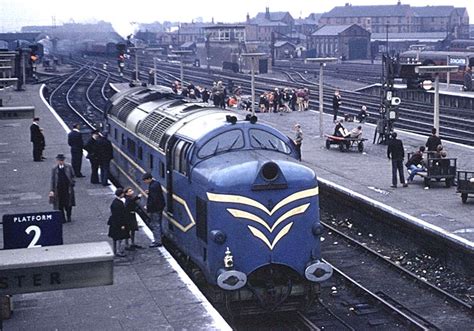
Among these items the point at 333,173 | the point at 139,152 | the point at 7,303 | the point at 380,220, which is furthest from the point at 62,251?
the point at 333,173

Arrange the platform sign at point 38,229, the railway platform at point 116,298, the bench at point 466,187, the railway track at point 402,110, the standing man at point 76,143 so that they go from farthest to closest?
the railway track at point 402,110
the standing man at point 76,143
the bench at point 466,187
the railway platform at point 116,298
the platform sign at point 38,229

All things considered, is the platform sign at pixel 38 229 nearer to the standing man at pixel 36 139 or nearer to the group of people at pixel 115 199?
the group of people at pixel 115 199

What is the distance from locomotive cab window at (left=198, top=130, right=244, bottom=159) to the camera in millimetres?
13945

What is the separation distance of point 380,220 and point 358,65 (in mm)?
78153

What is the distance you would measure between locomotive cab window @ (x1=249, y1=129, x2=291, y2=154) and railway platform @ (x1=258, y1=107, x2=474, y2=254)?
194 inches

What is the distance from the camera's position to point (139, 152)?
19281mm

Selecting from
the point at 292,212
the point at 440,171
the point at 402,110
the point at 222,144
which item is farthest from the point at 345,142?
the point at 292,212

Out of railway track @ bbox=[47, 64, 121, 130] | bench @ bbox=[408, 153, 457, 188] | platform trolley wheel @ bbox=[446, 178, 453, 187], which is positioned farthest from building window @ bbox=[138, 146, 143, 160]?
railway track @ bbox=[47, 64, 121, 130]

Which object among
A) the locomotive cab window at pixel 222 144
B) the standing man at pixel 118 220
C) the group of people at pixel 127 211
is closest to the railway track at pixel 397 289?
the locomotive cab window at pixel 222 144

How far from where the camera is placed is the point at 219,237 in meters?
12.7

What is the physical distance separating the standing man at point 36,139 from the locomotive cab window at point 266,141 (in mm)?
12520

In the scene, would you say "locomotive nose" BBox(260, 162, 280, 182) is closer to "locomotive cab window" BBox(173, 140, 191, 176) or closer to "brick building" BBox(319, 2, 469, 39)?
"locomotive cab window" BBox(173, 140, 191, 176)

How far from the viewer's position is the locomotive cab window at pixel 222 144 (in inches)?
549

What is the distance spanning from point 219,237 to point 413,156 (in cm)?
1324
